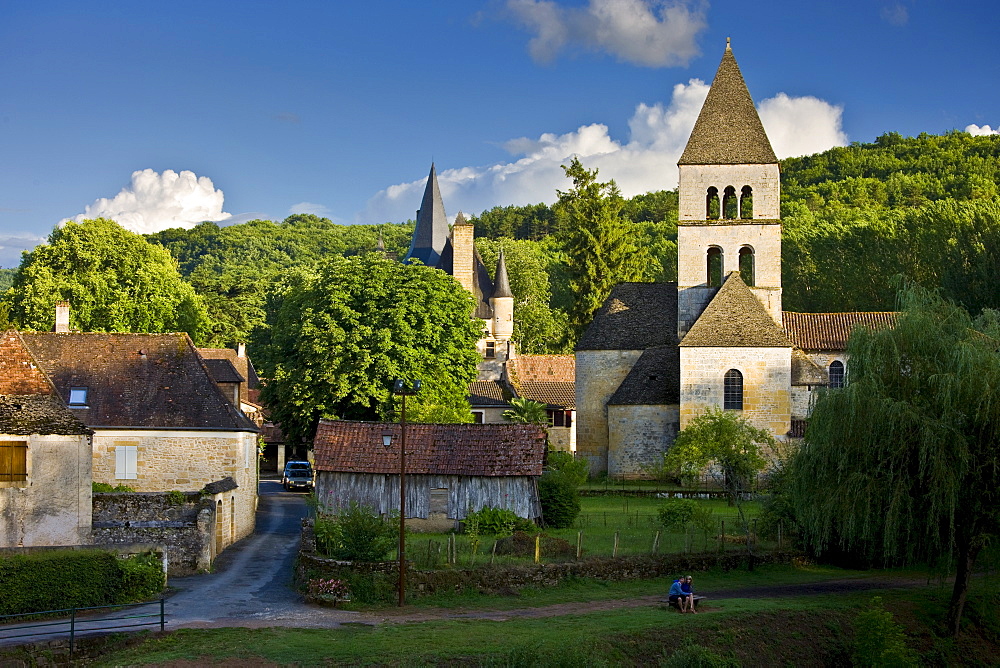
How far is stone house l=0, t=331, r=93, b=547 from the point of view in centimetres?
2494

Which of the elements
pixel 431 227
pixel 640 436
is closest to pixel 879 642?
pixel 640 436

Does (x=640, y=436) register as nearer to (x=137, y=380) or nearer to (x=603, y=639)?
(x=137, y=380)

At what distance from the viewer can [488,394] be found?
2403 inches

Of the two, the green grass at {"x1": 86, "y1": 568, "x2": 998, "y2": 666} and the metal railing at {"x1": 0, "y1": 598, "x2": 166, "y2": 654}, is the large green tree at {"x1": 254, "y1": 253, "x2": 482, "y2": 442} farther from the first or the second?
the metal railing at {"x1": 0, "y1": 598, "x2": 166, "y2": 654}

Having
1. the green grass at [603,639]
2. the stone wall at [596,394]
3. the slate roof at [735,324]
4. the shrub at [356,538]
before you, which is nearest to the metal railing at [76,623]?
the green grass at [603,639]

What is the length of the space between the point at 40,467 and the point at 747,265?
163ft

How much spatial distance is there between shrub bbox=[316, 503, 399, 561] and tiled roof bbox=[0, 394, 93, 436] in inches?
238

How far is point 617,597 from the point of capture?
2547 centimetres

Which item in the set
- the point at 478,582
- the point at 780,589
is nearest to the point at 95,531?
the point at 478,582

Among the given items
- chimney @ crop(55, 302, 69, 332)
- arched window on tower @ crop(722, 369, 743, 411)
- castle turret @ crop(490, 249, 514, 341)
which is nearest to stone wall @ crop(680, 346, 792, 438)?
arched window on tower @ crop(722, 369, 743, 411)

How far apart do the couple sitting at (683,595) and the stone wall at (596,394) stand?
26.2 meters

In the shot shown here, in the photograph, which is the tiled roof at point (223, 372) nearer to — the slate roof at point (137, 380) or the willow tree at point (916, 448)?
the slate roof at point (137, 380)

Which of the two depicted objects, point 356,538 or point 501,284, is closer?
point 356,538

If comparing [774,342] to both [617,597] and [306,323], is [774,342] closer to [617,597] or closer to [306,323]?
[306,323]
